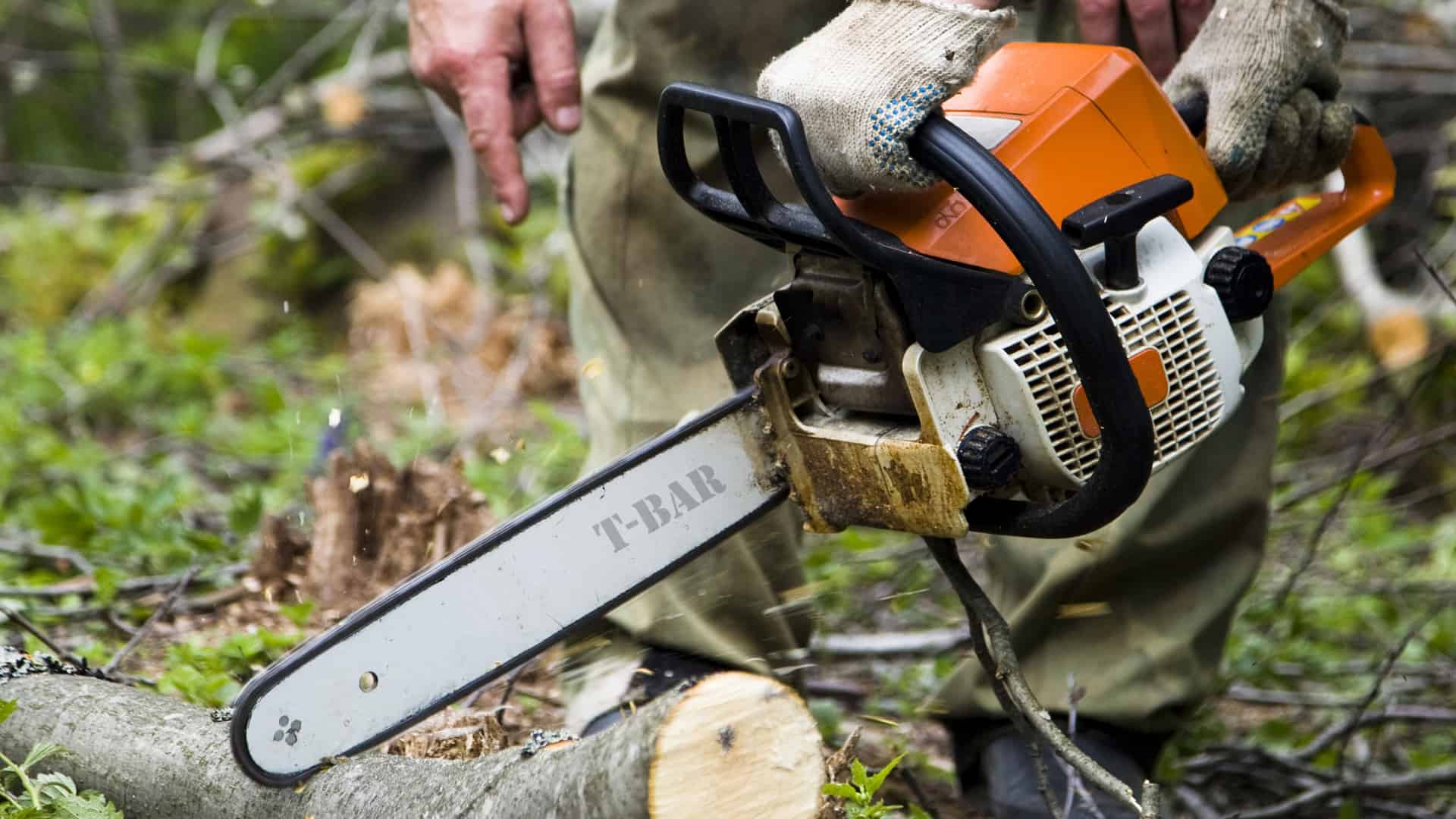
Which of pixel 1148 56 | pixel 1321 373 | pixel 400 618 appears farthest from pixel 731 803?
pixel 1321 373

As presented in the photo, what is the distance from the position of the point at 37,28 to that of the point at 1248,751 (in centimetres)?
690

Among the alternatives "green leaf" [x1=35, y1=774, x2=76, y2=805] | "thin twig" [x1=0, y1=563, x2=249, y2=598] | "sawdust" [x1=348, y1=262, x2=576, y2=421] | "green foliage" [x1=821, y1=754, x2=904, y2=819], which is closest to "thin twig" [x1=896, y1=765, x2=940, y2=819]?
"green foliage" [x1=821, y1=754, x2=904, y2=819]

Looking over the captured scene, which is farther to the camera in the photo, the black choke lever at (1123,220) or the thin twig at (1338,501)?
the thin twig at (1338,501)

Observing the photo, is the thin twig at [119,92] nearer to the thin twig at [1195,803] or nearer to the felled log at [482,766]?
the felled log at [482,766]

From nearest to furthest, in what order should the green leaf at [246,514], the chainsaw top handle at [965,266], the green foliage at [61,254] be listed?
1. the chainsaw top handle at [965,266]
2. the green leaf at [246,514]
3. the green foliage at [61,254]

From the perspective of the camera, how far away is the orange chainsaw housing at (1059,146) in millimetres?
1373

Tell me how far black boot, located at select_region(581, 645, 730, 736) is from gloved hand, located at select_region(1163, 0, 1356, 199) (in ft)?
3.00

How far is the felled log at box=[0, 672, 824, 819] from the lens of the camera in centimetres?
112

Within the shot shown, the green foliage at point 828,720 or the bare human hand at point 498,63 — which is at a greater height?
the bare human hand at point 498,63

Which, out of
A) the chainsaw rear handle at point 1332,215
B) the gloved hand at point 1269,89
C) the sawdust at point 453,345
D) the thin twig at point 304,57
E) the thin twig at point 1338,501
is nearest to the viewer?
the gloved hand at point 1269,89

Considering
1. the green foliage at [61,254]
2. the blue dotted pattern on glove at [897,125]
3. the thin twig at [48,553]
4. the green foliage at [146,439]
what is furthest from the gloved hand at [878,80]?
the green foliage at [61,254]

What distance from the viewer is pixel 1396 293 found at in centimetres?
377

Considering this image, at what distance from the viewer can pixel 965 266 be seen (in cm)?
136

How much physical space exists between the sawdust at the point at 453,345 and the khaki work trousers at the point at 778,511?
2303mm
